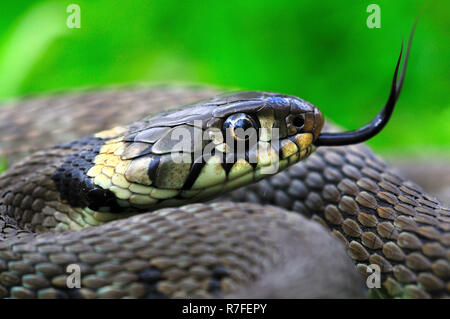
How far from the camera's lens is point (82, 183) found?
10.5 ft

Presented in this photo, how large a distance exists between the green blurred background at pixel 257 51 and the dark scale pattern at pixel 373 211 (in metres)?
2.73

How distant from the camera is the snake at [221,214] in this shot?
2.58 m

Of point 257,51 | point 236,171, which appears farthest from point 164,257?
point 257,51

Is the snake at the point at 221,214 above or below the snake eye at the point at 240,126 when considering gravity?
below

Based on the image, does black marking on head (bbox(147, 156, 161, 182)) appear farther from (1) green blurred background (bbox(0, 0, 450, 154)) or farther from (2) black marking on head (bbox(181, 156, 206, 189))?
(1) green blurred background (bbox(0, 0, 450, 154))

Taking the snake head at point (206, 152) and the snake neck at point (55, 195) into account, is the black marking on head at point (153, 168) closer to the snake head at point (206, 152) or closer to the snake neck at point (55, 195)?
the snake head at point (206, 152)

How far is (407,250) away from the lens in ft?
9.68

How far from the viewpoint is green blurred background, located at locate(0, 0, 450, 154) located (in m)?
6.69

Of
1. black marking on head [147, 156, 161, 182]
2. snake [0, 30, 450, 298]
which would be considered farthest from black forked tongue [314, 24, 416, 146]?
black marking on head [147, 156, 161, 182]

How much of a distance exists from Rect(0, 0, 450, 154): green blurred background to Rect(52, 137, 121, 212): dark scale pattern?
3.40 metres

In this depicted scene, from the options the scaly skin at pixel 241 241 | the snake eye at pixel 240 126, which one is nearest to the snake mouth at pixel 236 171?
the snake eye at pixel 240 126

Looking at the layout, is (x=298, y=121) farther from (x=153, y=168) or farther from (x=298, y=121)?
(x=153, y=168)

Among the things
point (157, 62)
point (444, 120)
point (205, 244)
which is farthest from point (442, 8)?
point (205, 244)

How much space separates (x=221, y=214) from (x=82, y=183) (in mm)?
808
